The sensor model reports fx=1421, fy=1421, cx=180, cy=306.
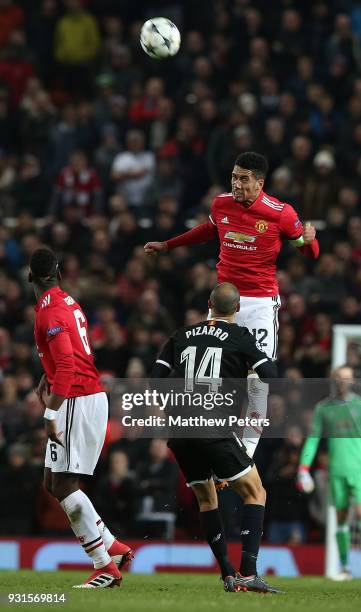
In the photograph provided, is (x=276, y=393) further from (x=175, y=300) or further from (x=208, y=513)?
(x=175, y=300)

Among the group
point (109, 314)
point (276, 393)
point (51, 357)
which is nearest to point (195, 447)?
point (51, 357)

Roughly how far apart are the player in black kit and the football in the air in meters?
3.83

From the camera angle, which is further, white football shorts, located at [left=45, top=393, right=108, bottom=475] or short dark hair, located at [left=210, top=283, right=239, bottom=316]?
white football shorts, located at [left=45, top=393, right=108, bottom=475]

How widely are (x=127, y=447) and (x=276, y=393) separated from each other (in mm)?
2814

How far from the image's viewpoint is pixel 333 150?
1927 cm

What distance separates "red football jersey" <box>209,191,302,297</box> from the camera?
37.9ft

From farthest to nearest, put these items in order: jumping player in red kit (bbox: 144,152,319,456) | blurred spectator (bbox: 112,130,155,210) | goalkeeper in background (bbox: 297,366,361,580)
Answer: blurred spectator (bbox: 112,130,155,210)
goalkeeper in background (bbox: 297,366,361,580)
jumping player in red kit (bbox: 144,152,319,456)

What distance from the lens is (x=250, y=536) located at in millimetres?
10406

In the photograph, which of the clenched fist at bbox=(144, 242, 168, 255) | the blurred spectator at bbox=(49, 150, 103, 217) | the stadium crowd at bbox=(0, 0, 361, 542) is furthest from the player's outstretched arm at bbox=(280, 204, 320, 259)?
the blurred spectator at bbox=(49, 150, 103, 217)

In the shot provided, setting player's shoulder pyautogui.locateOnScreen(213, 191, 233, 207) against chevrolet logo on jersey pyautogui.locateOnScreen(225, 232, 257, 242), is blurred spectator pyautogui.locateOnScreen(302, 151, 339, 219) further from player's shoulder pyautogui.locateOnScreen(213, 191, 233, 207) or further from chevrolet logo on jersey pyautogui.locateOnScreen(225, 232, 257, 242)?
chevrolet logo on jersey pyautogui.locateOnScreen(225, 232, 257, 242)

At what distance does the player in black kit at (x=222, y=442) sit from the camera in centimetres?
1027

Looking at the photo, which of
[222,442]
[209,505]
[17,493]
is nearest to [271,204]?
[222,442]

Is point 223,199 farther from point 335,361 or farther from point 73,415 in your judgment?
point 335,361

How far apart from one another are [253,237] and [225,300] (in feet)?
4.25
